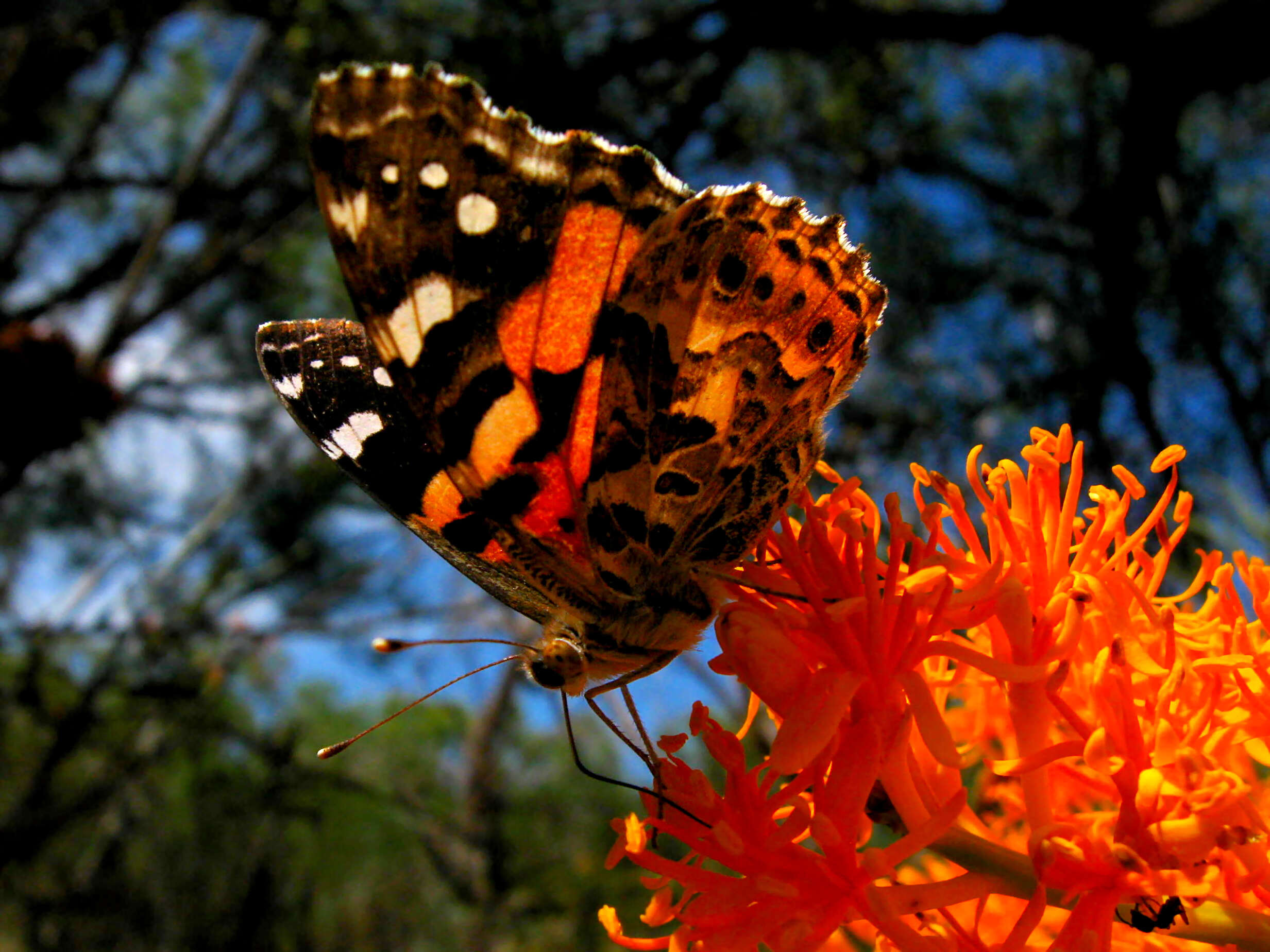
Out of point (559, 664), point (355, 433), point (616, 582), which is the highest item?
point (355, 433)

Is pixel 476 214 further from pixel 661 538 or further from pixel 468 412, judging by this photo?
pixel 661 538

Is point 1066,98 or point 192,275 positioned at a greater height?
point 1066,98

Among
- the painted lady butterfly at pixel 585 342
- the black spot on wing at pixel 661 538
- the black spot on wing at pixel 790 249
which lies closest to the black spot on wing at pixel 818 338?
the painted lady butterfly at pixel 585 342

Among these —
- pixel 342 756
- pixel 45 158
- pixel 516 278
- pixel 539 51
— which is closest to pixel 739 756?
pixel 516 278

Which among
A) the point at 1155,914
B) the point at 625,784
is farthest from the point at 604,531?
the point at 1155,914

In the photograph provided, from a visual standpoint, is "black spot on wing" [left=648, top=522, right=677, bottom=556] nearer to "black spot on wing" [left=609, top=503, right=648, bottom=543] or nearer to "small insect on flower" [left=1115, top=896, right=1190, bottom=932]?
"black spot on wing" [left=609, top=503, right=648, bottom=543]

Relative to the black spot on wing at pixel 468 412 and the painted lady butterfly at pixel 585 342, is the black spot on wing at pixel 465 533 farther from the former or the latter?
the black spot on wing at pixel 468 412

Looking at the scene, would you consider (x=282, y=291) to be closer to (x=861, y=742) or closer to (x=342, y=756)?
(x=342, y=756)
